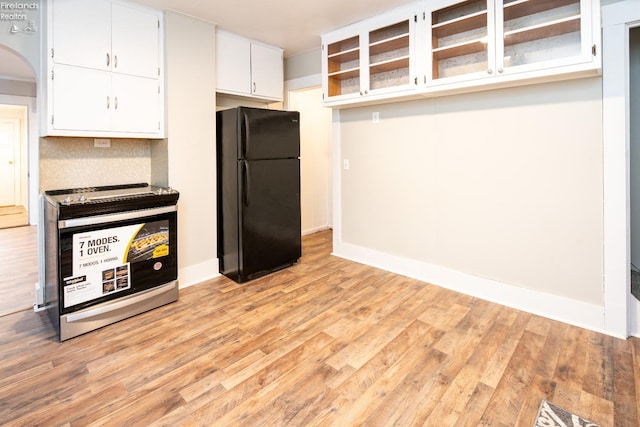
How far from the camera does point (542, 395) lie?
1.72 metres

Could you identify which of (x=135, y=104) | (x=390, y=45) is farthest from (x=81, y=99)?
(x=390, y=45)

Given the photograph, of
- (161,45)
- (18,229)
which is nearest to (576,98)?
(161,45)

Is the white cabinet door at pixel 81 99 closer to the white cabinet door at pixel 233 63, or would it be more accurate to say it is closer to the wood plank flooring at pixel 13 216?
the white cabinet door at pixel 233 63

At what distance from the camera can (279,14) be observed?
307cm

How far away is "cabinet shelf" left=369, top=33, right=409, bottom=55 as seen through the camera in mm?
2983

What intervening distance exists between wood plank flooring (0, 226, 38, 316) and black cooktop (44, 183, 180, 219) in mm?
1004

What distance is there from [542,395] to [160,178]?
3.20m

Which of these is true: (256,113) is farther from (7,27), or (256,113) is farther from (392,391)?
(392,391)

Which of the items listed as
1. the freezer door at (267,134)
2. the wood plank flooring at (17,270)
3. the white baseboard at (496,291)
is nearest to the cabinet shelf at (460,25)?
the freezer door at (267,134)

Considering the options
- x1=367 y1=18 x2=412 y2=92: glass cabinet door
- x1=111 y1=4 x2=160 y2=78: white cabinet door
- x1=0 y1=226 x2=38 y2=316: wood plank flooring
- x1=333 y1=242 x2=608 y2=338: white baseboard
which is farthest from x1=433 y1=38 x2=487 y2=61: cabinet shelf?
x1=0 y1=226 x2=38 y2=316: wood plank flooring

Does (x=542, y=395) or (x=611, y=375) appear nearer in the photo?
(x=542, y=395)

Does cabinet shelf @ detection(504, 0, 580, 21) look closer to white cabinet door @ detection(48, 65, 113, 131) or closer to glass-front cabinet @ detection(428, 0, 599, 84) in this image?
glass-front cabinet @ detection(428, 0, 599, 84)

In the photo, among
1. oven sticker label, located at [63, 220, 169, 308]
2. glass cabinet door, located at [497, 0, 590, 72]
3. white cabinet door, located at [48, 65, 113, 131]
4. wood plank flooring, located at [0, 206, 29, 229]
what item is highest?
glass cabinet door, located at [497, 0, 590, 72]

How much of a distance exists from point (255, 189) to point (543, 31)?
2.56 m
